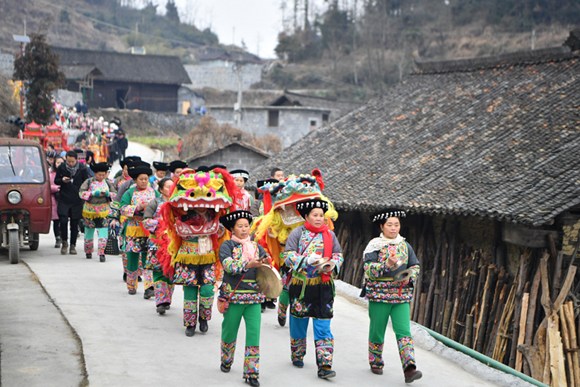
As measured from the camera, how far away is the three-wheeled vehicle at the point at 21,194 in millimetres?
14992

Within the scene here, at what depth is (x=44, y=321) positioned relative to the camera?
10.3 m

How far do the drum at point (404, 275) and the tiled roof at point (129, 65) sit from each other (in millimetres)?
53653

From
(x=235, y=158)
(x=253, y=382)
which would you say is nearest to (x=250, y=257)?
(x=253, y=382)

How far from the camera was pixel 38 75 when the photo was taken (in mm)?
30125

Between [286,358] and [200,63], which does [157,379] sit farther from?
[200,63]

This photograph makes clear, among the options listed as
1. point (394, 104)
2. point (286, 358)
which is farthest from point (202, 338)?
point (394, 104)

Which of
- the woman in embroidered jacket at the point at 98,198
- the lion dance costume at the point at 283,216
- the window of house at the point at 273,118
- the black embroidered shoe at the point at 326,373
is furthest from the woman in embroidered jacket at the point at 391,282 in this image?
the window of house at the point at 273,118

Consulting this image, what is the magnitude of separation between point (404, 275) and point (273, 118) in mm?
46128

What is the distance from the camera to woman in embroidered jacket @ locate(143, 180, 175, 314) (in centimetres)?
1110

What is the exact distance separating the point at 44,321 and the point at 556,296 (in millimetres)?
8566

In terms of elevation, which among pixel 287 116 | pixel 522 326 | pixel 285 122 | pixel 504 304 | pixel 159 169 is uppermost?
pixel 287 116

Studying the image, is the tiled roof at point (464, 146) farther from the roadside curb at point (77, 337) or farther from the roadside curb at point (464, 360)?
the roadside curb at point (77, 337)

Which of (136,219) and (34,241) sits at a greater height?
(136,219)

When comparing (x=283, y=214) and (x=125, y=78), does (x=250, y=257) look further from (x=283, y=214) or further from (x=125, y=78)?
(x=125, y=78)
